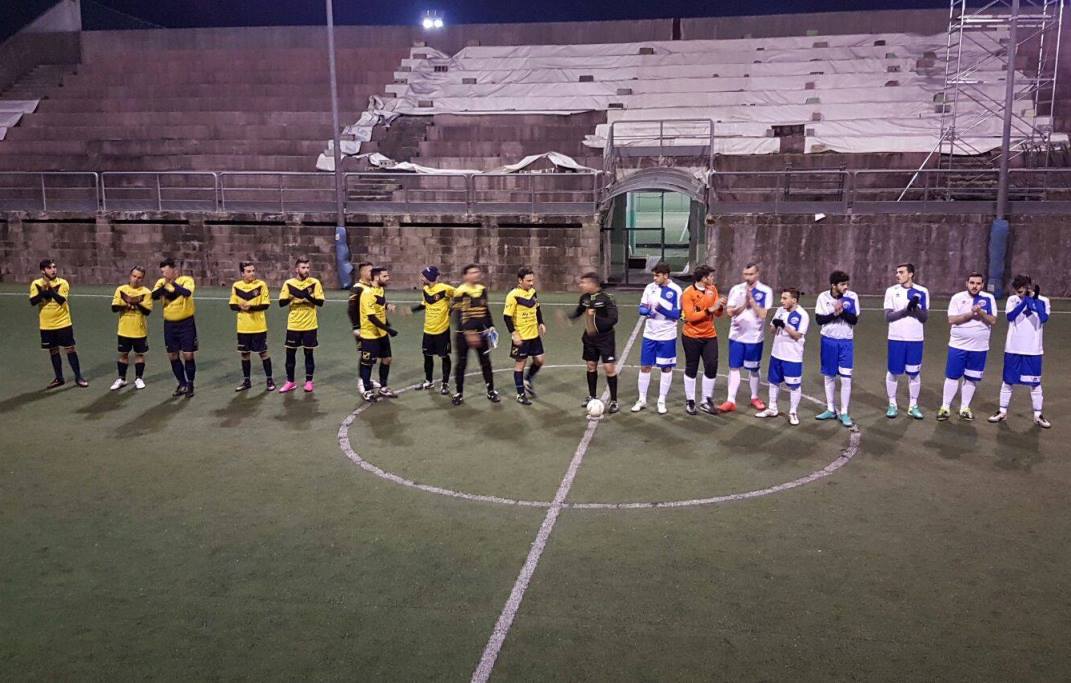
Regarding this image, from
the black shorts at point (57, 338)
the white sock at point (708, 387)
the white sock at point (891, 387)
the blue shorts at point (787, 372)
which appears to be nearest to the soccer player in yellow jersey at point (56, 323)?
the black shorts at point (57, 338)

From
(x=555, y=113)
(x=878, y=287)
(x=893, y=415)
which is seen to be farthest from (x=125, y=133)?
(x=893, y=415)

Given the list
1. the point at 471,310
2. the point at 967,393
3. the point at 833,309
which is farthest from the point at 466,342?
the point at 967,393

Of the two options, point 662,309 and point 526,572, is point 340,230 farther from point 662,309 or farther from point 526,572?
point 526,572

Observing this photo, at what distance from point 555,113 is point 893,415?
19.1m

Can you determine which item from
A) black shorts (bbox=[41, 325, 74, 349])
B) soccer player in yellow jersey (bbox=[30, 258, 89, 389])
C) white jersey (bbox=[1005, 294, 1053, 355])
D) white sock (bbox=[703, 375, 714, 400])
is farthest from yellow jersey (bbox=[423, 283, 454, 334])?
white jersey (bbox=[1005, 294, 1053, 355])

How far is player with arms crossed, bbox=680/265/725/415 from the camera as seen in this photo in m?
11.2

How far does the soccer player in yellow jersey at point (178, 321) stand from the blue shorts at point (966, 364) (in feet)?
33.6

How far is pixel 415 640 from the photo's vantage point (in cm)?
582

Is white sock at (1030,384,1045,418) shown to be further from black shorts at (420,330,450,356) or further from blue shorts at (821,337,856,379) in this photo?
black shorts at (420,330,450,356)

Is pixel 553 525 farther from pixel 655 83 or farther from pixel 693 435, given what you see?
pixel 655 83

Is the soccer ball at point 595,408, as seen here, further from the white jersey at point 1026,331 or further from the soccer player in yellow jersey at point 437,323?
the white jersey at point 1026,331

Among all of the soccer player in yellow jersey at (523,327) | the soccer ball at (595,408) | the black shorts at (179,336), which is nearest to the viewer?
the soccer ball at (595,408)

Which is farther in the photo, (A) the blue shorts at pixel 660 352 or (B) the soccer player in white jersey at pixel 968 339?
(A) the blue shorts at pixel 660 352

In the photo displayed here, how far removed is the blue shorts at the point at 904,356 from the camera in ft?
35.7
